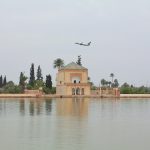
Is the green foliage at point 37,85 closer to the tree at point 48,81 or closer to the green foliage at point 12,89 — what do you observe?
the tree at point 48,81

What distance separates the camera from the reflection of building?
2165 inches

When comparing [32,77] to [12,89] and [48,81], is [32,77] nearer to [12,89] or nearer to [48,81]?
[48,81]

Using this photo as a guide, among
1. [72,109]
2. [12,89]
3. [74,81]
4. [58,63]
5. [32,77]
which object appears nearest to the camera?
[72,109]

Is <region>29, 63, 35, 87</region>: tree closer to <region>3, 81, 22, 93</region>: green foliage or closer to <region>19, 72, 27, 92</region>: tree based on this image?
<region>19, 72, 27, 92</region>: tree

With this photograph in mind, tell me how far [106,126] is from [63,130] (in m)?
2.04

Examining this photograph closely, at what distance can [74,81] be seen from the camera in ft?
183

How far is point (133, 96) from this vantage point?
55.0 meters

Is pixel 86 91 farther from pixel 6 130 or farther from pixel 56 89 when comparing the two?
pixel 6 130

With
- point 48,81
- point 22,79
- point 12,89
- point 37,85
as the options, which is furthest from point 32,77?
point 12,89

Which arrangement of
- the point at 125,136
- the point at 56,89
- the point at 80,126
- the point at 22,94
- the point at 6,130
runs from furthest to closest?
1. the point at 56,89
2. the point at 22,94
3. the point at 80,126
4. the point at 6,130
5. the point at 125,136

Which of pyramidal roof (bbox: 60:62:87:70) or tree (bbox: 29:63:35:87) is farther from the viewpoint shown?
tree (bbox: 29:63:35:87)

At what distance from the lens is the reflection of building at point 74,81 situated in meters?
55.0

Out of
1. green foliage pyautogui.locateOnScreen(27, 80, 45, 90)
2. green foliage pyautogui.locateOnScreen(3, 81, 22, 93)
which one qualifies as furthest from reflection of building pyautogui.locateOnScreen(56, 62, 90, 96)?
green foliage pyautogui.locateOnScreen(3, 81, 22, 93)

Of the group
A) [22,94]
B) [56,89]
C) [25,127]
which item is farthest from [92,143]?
[56,89]
